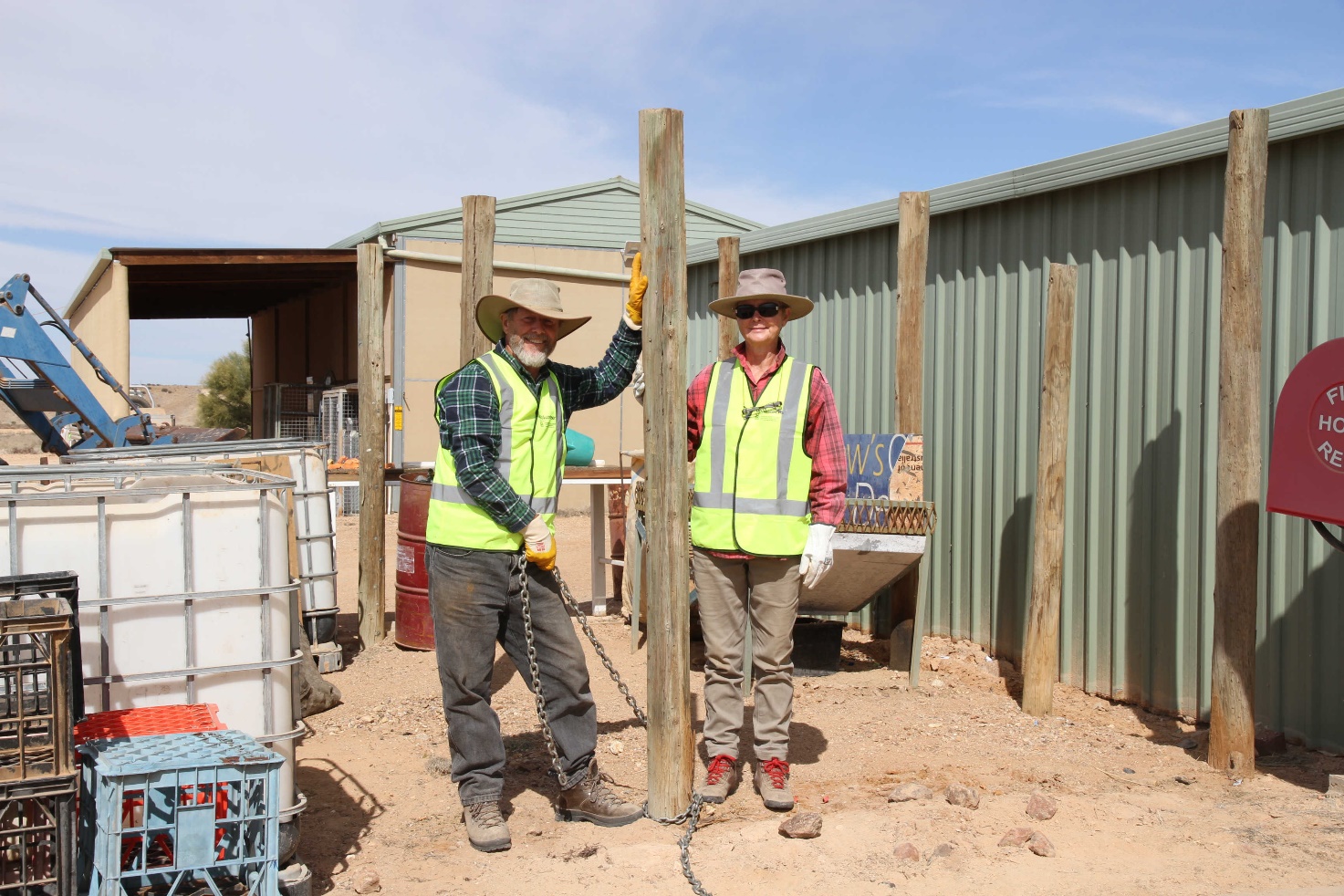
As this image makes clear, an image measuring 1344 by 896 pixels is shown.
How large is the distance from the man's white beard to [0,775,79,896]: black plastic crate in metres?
2.10

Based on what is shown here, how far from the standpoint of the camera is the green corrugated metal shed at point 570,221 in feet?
55.5

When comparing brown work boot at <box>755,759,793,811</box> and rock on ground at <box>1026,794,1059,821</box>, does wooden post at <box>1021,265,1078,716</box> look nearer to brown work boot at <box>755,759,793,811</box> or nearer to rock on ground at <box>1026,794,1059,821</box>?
rock on ground at <box>1026,794,1059,821</box>

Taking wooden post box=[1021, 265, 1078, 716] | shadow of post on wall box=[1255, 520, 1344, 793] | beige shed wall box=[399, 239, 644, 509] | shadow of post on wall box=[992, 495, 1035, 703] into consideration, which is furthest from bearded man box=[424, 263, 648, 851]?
beige shed wall box=[399, 239, 644, 509]

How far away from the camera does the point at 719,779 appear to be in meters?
4.64

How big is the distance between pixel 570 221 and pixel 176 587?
1518 cm

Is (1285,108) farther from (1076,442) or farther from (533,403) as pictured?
(533,403)

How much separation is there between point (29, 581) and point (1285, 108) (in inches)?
224

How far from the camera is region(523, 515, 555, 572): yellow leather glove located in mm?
4211

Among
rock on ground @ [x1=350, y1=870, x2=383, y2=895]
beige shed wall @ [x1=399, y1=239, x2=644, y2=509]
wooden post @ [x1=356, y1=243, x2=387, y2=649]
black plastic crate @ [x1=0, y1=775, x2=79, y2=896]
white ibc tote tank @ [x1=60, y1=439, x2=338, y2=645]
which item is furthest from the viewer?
beige shed wall @ [x1=399, y1=239, x2=644, y2=509]

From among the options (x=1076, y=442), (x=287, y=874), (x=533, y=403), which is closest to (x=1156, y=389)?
(x=1076, y=442)

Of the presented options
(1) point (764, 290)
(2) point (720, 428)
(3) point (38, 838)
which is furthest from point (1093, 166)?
(3) point (38, 838)

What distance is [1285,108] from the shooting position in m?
5.47

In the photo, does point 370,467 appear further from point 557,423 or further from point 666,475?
point 666,475

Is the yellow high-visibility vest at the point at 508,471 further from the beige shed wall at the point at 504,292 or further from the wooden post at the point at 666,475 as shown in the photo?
the beige shed wall at the point at 504,292
